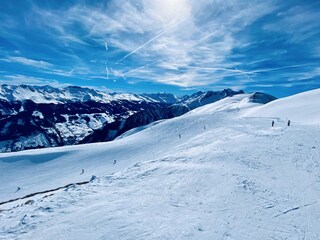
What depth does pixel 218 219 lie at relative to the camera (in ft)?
27.9

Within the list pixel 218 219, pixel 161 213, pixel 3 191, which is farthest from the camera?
pixel 3 191

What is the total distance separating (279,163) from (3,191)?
823 inches

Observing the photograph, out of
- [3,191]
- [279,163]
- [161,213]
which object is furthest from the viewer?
[3,191]

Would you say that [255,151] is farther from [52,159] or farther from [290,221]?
[52,159]

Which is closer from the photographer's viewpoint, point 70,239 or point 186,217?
point 70,239

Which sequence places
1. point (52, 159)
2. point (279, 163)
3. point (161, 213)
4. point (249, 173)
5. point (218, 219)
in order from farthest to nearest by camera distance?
point (52, 159), point (279, 163), point (249, 173), point (161, 213), point (218, 219)

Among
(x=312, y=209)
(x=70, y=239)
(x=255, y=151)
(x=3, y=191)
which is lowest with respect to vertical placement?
(x=3, y=191)

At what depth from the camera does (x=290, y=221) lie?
8.27 meters

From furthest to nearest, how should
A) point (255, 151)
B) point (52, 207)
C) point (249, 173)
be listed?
1. point (255, 151)
2. point (249, 173)
3. point (52, 207)

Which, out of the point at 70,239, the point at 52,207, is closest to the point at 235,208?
the point at 70,239

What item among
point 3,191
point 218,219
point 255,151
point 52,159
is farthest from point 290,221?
point 52,159

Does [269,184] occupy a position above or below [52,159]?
above

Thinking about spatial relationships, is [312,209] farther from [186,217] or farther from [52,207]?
[52,207]

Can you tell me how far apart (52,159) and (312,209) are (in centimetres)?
2726
